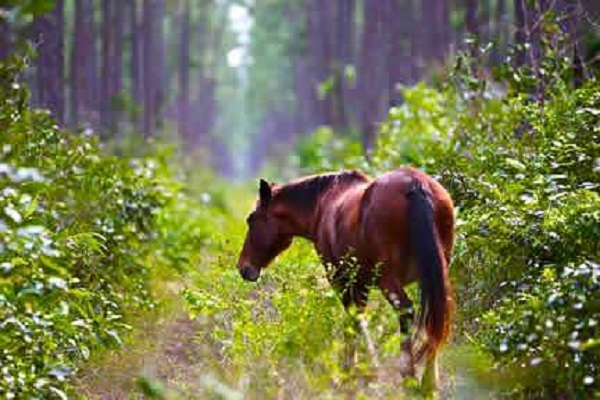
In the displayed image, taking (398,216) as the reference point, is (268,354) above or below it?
below

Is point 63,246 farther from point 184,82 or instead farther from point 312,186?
point 184,82

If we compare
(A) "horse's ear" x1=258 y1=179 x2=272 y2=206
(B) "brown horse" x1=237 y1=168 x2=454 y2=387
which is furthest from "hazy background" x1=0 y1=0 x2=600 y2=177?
(B) "brown horse" x1=237 y1=168 x2=454 y2=387

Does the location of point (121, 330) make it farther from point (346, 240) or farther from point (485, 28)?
point (485, 28)

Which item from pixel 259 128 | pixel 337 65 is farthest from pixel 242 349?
pixel 259 128

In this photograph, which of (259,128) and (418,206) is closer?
(418,206)

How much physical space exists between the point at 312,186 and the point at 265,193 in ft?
1.68

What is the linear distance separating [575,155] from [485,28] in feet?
83.7

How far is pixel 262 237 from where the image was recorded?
32.7ft

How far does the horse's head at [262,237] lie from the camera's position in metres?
9.89

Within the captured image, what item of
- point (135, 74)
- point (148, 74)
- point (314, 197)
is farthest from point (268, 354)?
point (148, 74)

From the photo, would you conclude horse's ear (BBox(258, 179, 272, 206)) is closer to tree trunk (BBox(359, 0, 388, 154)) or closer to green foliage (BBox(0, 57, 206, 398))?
green foliage (BBox(0, 57, 206, 398))

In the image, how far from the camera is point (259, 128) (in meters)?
93.1

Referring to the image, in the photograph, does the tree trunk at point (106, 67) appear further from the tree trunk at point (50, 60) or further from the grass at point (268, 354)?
the grass at point (268, 354)

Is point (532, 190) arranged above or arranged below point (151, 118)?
above
